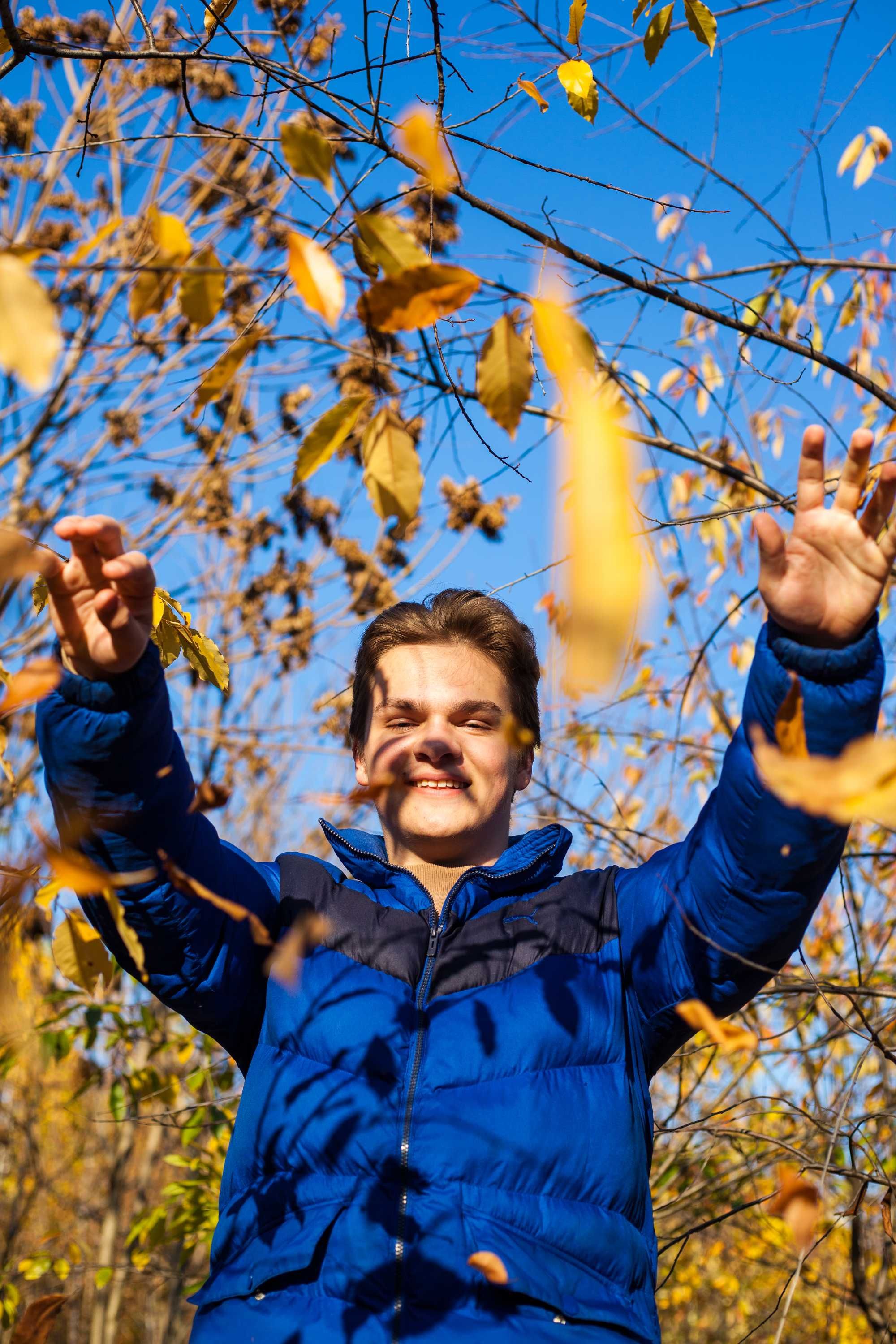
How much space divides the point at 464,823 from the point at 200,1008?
45 centimetres

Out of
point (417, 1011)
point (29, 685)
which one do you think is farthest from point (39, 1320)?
point (29, 685)

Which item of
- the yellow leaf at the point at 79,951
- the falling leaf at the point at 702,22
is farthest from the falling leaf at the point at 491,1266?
the falling leaf at the point at 702,22

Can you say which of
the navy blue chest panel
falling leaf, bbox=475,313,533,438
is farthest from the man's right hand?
the navy blue chest panel

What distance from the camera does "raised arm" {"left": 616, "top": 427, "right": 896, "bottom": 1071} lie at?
3.24 ft

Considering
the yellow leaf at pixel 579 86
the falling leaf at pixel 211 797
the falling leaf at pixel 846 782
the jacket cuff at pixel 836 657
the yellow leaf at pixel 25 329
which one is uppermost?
the yellow leaf at pixel 579 86

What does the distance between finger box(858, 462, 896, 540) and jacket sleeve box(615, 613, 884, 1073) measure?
13 cm

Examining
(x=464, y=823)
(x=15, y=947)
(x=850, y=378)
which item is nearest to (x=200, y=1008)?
(x=15, y=947)

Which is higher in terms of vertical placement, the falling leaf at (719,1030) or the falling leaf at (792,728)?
the falling leaf at (792,728)

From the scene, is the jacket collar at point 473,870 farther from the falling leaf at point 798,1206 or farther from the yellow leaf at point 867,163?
the yellow leaf at point 867,163

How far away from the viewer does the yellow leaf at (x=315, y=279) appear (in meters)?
0.78

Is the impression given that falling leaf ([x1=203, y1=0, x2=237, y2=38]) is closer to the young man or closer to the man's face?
the young man

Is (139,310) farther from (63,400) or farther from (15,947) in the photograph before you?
(63,400)

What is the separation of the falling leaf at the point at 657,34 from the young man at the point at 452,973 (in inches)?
37.5

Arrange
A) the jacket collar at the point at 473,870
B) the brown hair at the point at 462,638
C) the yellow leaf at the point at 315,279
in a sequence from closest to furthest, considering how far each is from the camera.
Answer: the yellow leaf at the point at 315,279
the jacket collar at the point at 473,870
the brown hair at the point at 462,638
